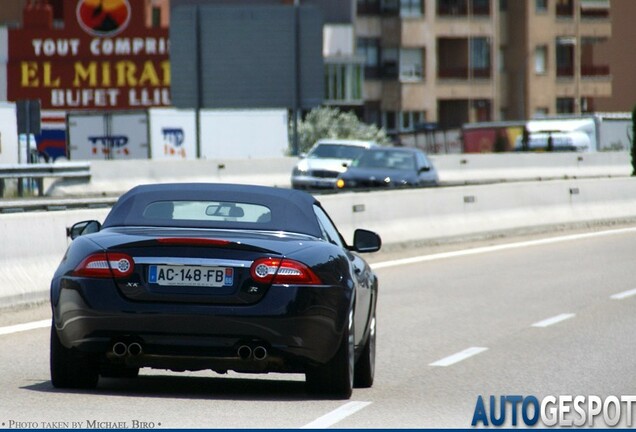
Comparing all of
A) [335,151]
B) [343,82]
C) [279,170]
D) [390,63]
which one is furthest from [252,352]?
[390,63]

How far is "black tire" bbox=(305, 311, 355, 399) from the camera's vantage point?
9.48 meters

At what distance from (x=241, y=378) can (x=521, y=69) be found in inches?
3836

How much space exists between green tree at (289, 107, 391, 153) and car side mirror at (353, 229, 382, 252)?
65.9 m

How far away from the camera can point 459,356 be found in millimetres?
12484

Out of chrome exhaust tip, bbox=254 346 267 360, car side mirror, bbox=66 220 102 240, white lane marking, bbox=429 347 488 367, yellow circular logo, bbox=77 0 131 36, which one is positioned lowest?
white lane marking, bbox=429 347 488 367

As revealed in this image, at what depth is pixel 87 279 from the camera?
9250mm

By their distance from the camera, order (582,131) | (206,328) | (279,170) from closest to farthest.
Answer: (206,328)
(279,170)
(582,131)

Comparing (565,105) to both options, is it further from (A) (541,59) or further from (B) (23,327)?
(B) (23,327)

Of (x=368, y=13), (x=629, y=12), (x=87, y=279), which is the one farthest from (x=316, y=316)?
(x=629, y=12)

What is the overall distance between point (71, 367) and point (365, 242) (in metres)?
2.21

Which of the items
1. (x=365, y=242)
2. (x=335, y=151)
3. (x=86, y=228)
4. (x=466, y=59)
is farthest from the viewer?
(x=466, y=59)

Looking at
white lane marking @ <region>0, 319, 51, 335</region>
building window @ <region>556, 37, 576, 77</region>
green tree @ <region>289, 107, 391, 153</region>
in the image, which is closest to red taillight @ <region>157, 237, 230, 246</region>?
white lane marking @ <region>0, 319, 51, 335</region>

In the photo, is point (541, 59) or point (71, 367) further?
point (541, 59)

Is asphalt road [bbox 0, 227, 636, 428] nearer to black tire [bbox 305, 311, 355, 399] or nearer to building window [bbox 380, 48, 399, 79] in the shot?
black tire [bbox 305, 311, 355, 399]
